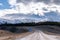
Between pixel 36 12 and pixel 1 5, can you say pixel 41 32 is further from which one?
pixel 1 5

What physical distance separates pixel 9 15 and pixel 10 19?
0.09 metres

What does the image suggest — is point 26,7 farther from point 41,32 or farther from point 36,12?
point 41,32

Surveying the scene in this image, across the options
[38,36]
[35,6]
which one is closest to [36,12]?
[35,6]

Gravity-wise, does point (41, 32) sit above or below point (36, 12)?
below

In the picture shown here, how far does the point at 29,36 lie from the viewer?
655 cm

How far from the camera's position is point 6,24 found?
6.56 m

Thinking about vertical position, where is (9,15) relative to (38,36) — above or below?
above

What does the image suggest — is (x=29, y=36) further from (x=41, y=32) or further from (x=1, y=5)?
(x=1, y=5)

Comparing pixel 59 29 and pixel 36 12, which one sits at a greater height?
pixel 36 12

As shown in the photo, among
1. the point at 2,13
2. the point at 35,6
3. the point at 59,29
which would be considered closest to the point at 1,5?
the point at 2,13

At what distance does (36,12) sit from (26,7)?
25 centimetres

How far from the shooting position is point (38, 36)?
652 cm

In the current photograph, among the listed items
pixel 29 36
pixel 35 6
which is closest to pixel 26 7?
pixel 35 6

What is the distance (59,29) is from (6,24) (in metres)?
1.18
